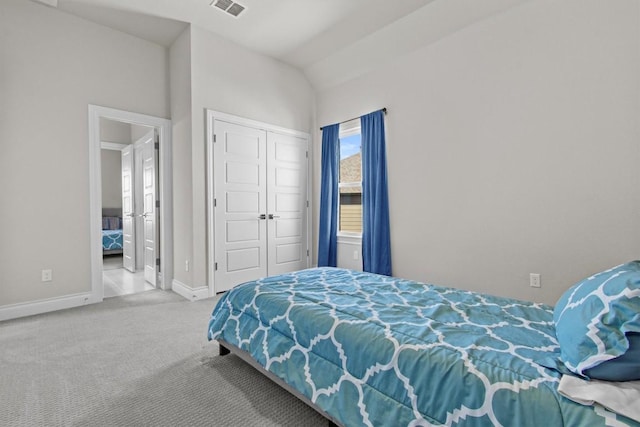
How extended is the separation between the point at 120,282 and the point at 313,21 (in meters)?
4.28

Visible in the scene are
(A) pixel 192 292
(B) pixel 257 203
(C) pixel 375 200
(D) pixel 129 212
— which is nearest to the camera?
(A) pixel 192 292

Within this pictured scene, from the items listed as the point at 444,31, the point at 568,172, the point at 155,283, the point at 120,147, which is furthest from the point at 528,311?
the point at 120,147

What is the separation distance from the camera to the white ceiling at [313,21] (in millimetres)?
3117

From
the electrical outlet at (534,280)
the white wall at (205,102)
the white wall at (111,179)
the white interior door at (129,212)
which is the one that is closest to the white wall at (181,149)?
the white wall at (205,102)

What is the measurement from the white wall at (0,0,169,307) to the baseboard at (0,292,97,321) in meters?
0.05

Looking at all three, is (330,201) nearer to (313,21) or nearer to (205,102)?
(205,102)

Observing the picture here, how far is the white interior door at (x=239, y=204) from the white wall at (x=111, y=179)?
539 centimetres

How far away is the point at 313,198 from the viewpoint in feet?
15.8

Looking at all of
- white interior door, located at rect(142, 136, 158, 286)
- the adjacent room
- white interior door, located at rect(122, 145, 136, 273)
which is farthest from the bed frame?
white interior door, located at rect(122, 145, 136, 273)

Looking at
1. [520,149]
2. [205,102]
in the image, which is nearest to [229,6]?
[205,102]

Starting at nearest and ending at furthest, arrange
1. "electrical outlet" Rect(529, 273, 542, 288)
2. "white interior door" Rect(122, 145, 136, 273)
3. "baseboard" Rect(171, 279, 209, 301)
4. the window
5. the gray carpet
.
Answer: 1. the gray carpet
2. "electrical outlet" Rect(529, 273, 542, 288)
3. "baseboard" Rect(171, 279, 209, 301)
4. the window
5. "white interior door" Rect(122, 145, 136, 273)

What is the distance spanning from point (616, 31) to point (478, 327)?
2.64m

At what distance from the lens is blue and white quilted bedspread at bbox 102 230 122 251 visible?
6.49 meters

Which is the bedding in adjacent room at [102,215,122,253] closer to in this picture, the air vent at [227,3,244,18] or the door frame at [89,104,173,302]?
the door frame at [89,104,173,302]
